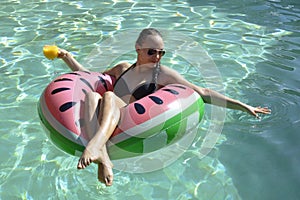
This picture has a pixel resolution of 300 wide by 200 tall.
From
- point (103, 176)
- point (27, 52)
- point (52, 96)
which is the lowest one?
point (27, 52)

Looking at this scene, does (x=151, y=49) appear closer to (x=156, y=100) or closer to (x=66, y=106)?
(x=156, y=100)

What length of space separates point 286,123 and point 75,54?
256 cm

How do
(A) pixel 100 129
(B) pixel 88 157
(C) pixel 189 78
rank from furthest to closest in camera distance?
1. (C) pixel 189 78
2. (A) pixel 100 129
3. (B) pixel 88 157

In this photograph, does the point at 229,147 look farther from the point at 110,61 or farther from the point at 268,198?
the point at 110,61

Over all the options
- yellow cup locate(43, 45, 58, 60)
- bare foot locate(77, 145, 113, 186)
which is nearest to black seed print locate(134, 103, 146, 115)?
bare foot locate(77, 145, 113, 186)

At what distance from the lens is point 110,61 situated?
5.11m

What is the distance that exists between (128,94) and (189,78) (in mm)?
1376

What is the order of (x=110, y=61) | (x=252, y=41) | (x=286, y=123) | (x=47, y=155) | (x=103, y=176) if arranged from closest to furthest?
(x=103, y=176), (x=47, y=155), (x=286, y=123), (x=110, y=61), (x=252, y=41)

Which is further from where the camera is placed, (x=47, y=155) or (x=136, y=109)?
(x=47, y=155)

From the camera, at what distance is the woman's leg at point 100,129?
266 centimetres

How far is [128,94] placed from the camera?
344cm

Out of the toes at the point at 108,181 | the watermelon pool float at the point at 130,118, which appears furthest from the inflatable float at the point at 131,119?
the toes at the point at 108,181


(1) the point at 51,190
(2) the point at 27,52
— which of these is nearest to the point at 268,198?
(1) the point at 51,190

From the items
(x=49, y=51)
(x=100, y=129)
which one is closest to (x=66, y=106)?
(x=100, y=129)
